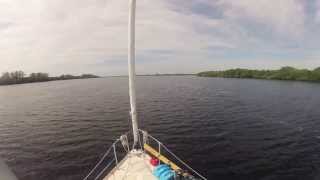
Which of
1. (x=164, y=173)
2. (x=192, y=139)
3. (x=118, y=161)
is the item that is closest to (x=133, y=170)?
(x=164, y=173)

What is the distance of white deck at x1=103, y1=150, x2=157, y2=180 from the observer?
14.9m

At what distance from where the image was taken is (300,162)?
2980cm

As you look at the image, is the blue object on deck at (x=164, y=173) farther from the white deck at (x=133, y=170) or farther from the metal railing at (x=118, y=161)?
the metal railing at (x=118, y=161)

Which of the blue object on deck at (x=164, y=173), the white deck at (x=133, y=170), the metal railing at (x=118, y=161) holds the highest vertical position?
the blue object on deck at (x=164, y=173)

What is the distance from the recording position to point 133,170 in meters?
15.7

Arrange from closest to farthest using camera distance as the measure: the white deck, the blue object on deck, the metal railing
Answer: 1. the blue object on deck
2. the white deck
3. the metal railing

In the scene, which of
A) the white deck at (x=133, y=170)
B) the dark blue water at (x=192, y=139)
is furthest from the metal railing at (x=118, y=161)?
the dark blue water at (x=192, y=139)

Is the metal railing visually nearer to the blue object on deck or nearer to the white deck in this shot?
the white deck

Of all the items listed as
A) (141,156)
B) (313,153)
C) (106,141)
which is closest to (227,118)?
(313,153)

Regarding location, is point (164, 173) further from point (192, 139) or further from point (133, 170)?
point (192, 139)

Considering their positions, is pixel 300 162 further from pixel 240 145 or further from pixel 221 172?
pixel 221 172

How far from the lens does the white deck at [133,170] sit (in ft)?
49.0

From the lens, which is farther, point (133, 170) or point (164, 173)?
point (133, 170)

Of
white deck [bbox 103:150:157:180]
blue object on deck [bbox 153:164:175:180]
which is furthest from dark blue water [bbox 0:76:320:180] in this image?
blue object on deck [bbox 153:164:175:180]
